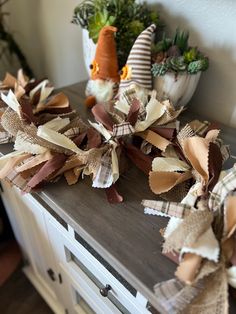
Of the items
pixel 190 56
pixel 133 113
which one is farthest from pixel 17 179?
pixel 190 56

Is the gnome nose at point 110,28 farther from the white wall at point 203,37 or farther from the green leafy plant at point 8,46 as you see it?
the green leafy plant at point 8,46

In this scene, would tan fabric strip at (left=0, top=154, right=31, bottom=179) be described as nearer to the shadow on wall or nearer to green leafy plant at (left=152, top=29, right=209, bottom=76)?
green leafy plant at (left=152, top=29, right=209, bottom=76)

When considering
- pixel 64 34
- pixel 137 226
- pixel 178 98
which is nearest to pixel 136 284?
pixel 137 226

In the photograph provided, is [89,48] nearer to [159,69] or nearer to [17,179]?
[159,69]

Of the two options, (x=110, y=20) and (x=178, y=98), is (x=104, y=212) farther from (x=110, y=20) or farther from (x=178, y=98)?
(x=110, y=20)

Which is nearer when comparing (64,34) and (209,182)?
(209,182)

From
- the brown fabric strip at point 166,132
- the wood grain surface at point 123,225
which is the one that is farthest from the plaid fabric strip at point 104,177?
the brown fabric strip at point 166,132
